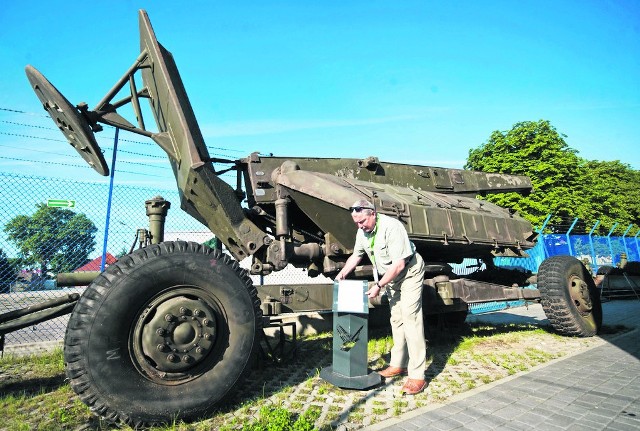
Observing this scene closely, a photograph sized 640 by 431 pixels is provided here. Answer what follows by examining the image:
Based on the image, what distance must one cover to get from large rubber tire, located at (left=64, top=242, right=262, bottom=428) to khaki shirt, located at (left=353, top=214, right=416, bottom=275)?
4.08ft

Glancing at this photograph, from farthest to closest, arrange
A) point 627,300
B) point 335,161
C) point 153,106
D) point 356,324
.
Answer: point 627,300
point 335,161
point 153,106
point 356,324

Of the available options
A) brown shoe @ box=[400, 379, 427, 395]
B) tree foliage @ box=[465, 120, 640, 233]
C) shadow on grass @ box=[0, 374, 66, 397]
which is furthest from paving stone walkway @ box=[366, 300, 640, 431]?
tree foliage @ box=[465, 120, 640, 233]

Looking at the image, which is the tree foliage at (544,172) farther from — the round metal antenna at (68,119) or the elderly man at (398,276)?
the round metal antenna at (68,119)

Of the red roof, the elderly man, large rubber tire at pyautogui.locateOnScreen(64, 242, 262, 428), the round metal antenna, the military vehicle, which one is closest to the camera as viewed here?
large rubber tire at pyautogui.locateOnScreen(64, 242, 262, 428)

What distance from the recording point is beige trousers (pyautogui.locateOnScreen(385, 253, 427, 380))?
367cm

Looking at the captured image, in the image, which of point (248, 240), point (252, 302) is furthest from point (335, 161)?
point (252, 302)

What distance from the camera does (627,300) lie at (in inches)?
502

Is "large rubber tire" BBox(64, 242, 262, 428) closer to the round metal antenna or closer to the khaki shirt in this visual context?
the khaki shirt

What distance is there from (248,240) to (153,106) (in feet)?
6.86

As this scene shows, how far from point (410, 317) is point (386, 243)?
2.43ft

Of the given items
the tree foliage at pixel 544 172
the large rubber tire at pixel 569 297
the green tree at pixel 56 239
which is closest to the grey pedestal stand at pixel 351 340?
the large rubber tire at pixel 569 297

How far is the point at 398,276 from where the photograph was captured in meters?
3.85

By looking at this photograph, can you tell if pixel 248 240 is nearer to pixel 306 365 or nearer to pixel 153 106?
pixel 306 365

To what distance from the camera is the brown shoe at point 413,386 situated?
352cm
